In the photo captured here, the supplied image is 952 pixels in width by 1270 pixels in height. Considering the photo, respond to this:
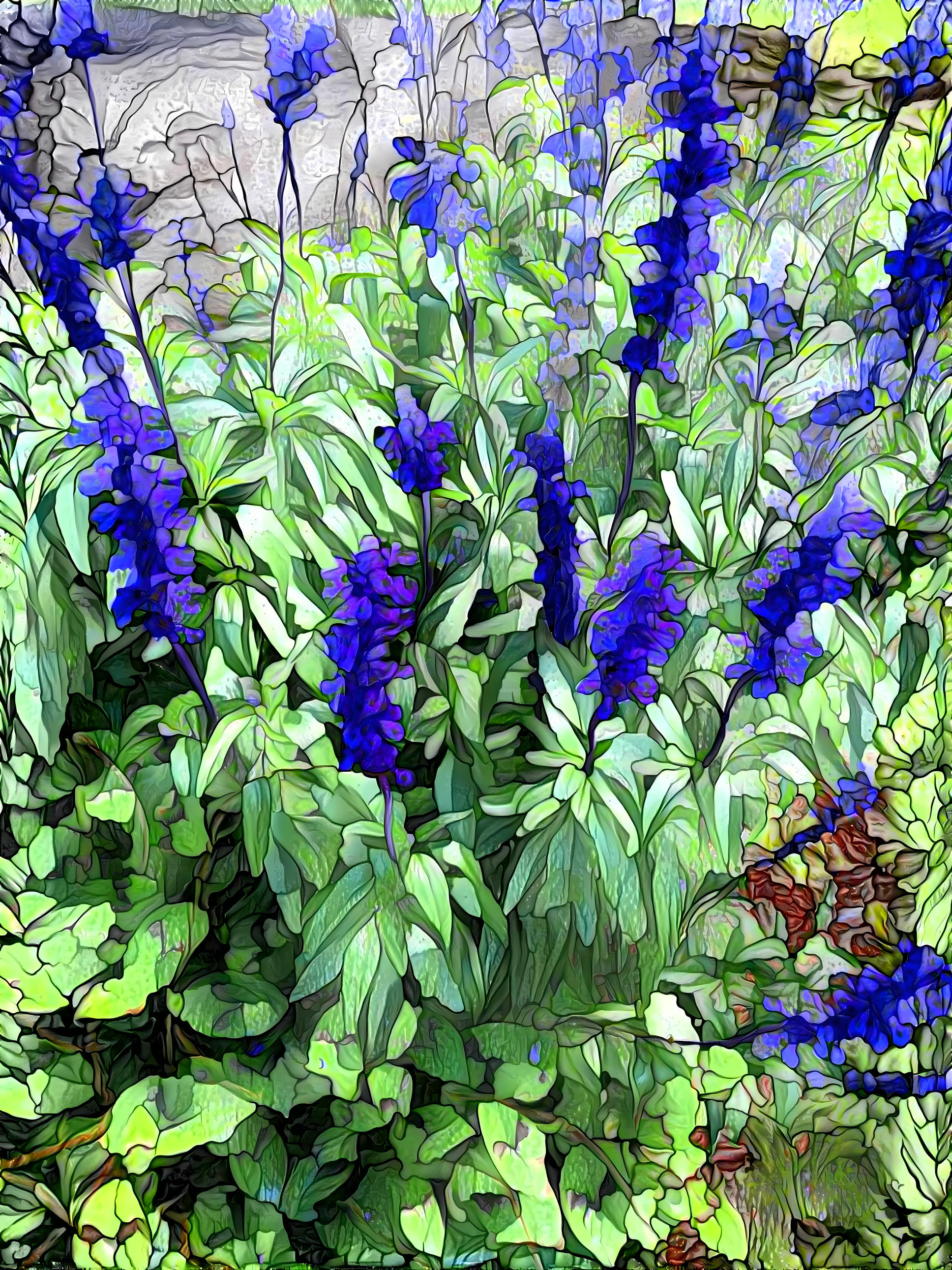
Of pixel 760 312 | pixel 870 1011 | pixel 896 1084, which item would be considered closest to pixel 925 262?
pixel 760 312

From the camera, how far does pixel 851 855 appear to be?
1244 mm

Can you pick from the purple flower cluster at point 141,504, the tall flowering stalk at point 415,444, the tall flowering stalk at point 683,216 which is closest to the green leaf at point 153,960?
the purple flower cluster at point 141,504

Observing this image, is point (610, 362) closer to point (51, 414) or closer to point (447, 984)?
point (51, 414)

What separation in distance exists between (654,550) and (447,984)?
676 millimetres

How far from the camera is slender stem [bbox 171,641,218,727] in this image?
1238mm

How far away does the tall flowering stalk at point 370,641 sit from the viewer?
1221 mm

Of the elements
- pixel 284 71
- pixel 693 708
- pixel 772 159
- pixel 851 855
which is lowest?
pixel 851 855

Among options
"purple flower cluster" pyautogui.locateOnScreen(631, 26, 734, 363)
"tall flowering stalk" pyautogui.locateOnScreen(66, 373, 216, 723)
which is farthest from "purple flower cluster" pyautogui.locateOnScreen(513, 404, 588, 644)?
"tall flowering stalk" pyautogui.locateOnScreen(66, 373, 216, 723)

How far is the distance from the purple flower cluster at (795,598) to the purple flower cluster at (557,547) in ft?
0.82

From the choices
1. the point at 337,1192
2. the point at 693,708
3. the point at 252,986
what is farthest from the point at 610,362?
the point at 337,1192

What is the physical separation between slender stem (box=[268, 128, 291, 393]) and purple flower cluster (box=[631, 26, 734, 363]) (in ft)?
1.60

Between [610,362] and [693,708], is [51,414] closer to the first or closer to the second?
[610,362]

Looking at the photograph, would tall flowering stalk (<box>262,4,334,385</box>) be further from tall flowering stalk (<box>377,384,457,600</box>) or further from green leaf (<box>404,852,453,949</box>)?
green leaf (<box>404,852,453,949</box>)

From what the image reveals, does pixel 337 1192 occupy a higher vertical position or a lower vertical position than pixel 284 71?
lower
